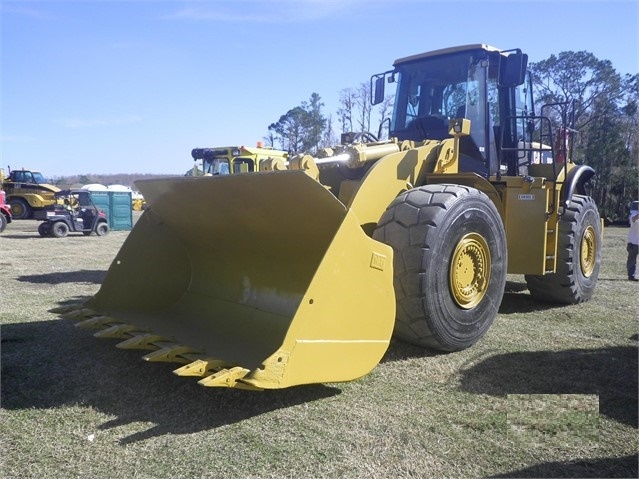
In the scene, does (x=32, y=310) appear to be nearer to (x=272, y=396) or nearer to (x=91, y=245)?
(x=272, y=396)

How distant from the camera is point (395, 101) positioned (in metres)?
7.09

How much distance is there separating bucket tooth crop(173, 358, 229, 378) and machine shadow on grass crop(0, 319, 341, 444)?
12.2 inches

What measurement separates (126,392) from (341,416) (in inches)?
59.2

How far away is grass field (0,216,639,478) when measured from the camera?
3098 millimetres

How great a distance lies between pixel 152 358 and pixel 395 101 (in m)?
4.56

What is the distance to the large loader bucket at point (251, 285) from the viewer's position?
142 inches

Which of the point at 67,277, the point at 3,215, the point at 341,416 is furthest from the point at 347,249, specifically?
the point at 3,215

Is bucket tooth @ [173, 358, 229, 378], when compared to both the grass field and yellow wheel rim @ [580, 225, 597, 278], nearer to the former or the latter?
the grass field

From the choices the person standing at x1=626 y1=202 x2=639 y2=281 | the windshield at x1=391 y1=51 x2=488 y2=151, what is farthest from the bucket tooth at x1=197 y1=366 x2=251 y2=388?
the person standing at x1=626 y1=202 x2=639 y2=281

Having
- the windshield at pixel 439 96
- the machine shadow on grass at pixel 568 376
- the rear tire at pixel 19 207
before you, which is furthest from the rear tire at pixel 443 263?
the rear tire at pixel 19 207

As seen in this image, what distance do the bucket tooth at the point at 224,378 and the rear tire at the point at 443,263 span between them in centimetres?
165

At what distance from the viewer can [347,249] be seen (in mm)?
3727

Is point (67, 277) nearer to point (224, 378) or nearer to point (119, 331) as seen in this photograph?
point (119, 331)

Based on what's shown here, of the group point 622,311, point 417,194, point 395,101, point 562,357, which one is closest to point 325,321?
point 417,194
